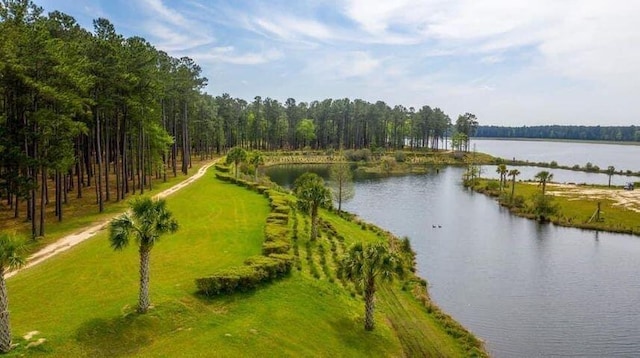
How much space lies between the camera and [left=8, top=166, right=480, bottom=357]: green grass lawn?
21.4m

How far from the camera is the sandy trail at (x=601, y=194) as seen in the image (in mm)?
81375

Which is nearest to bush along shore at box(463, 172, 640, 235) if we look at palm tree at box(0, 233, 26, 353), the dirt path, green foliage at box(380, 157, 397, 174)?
green foliage at box(380, 157, 397, 174)

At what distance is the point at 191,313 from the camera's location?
2472 centimetres

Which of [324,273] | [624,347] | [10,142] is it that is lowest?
[624,347]

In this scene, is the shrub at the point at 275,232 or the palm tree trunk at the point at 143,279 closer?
the palm tree trunk at the point at 143,279

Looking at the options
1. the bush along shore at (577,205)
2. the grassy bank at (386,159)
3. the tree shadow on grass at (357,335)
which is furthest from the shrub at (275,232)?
the grassy bank at (386,159)

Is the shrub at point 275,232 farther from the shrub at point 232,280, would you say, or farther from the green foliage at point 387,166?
the green foliage at point 387,166

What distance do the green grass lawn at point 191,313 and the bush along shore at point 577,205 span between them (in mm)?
43691

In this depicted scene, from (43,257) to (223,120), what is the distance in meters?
110

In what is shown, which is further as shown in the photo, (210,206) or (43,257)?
(210,206)

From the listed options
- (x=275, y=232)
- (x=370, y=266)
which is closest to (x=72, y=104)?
(x=275, y=232)

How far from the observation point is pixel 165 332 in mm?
22641

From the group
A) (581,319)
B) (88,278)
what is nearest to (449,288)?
(581,319)

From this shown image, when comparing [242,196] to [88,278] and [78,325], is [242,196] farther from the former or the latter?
[78,325]
